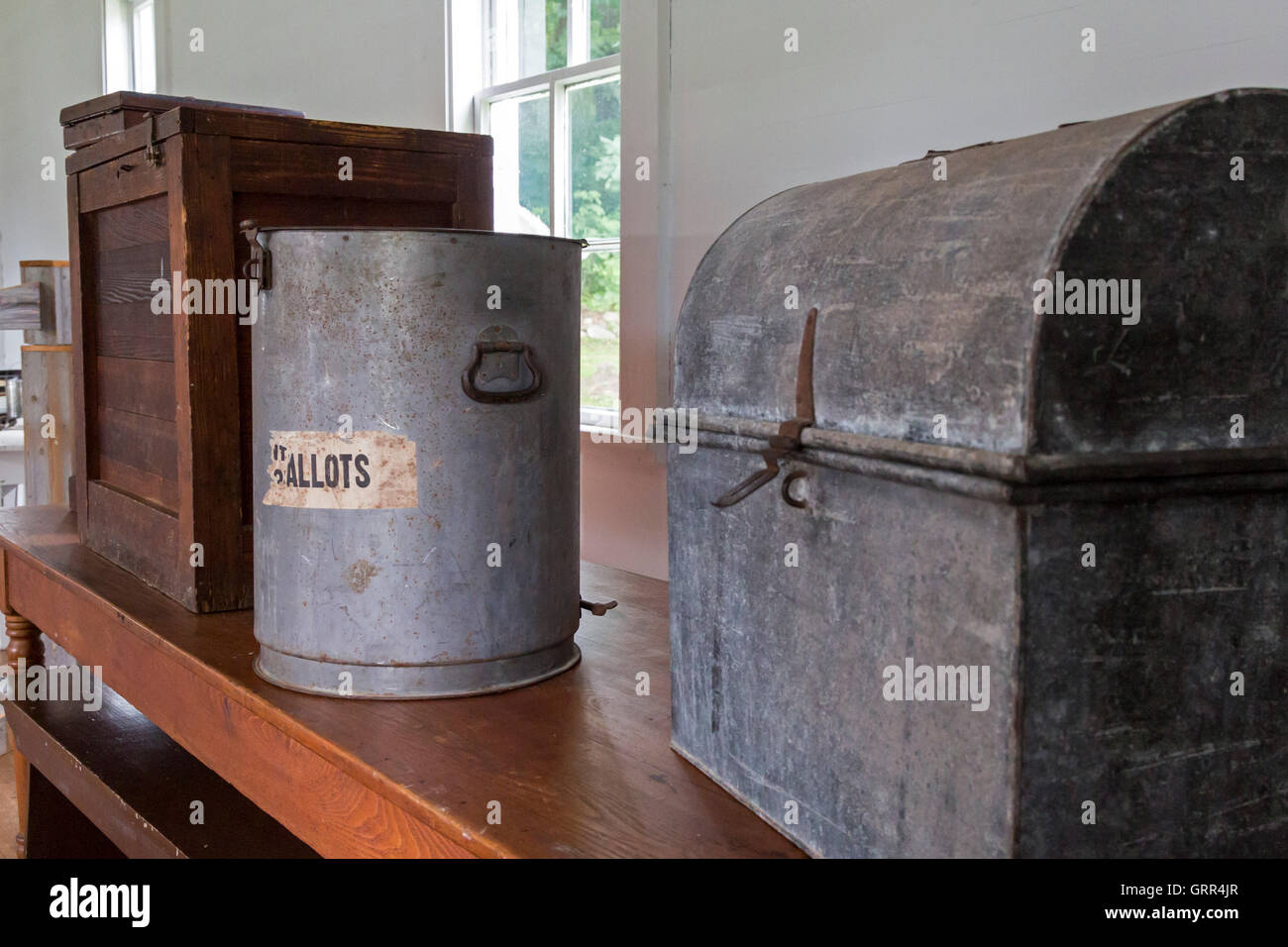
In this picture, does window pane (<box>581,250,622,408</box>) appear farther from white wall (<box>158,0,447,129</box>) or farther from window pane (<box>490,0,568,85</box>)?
white wall (<box>158,0,447,129</box>)

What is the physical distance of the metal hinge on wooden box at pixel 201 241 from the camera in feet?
5.36

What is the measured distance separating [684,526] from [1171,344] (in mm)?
500

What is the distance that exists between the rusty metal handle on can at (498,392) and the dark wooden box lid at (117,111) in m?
0.72

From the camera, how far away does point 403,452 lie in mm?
1283

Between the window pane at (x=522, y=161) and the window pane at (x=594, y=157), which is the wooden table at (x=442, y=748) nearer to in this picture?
the window pane at (x=594, y=157)

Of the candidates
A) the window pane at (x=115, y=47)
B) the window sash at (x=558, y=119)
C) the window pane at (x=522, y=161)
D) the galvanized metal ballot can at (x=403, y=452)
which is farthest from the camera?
the window pane at (x=115, y=47)

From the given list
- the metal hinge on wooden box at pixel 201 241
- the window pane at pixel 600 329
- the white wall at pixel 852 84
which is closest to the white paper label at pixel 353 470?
the metal hinge on wooden box at pixel 201 241

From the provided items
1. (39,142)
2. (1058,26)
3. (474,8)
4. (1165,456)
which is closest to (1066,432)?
(1165,456)

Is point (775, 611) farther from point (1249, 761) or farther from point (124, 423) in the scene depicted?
point (124, 423)

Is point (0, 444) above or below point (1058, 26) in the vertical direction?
below

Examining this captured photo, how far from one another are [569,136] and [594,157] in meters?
0.15

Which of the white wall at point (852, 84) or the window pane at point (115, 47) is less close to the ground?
the window pane at point (115, 47)

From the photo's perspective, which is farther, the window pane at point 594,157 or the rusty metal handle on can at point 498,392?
the window pane at point 594,157

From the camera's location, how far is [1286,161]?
766mm
